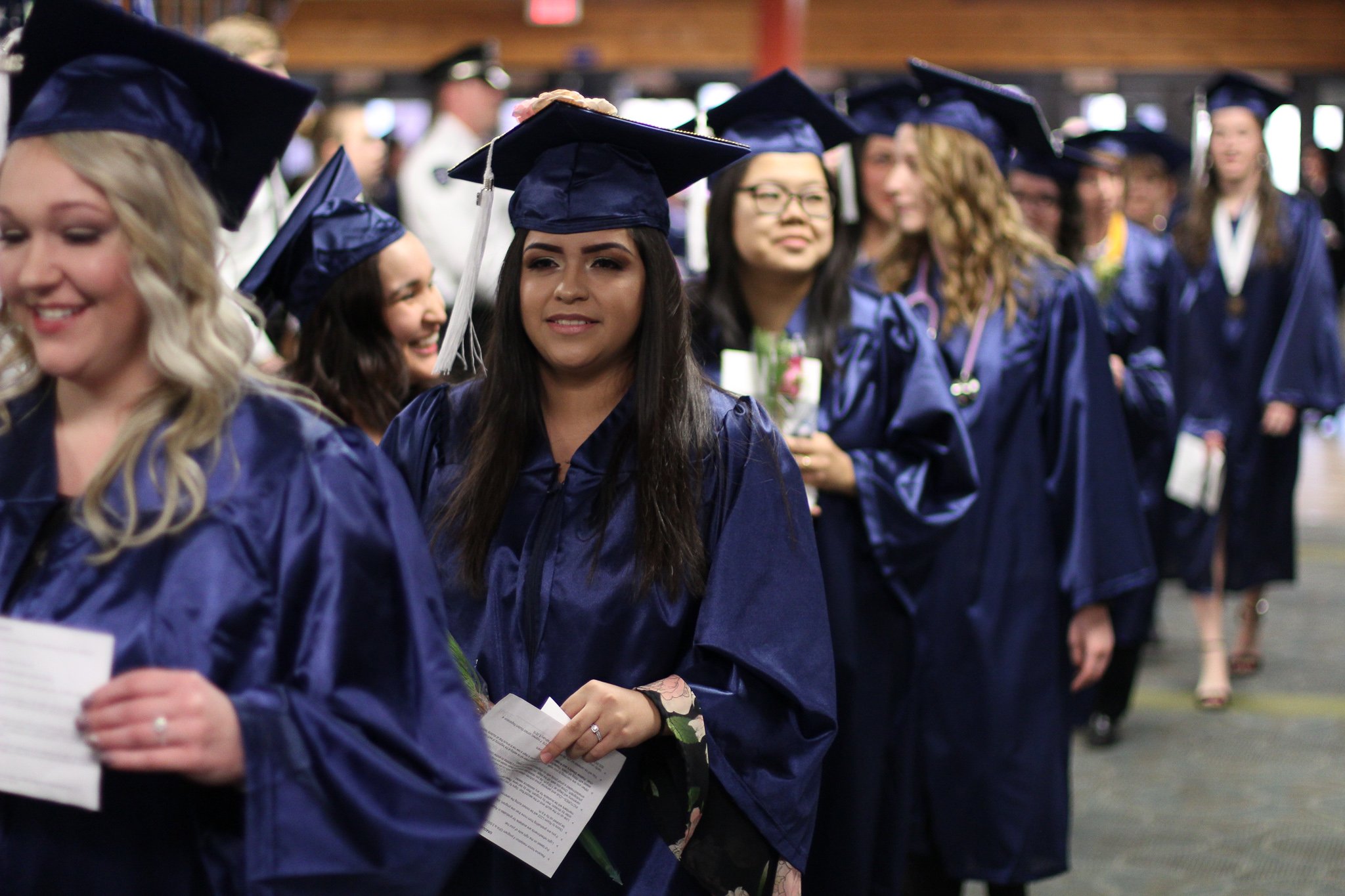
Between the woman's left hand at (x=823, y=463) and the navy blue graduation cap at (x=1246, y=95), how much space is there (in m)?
3.55

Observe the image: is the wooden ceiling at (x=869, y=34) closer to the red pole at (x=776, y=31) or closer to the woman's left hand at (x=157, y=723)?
the red pole at (x=776, y=31)

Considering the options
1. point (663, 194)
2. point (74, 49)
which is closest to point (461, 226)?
point (663, 194)

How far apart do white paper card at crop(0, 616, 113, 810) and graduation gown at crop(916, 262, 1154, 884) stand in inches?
94.3

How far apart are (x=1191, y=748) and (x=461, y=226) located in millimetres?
Result: 3617

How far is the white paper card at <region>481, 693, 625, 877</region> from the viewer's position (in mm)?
1971

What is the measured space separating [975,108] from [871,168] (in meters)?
1.19

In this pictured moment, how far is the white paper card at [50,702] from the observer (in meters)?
1.35

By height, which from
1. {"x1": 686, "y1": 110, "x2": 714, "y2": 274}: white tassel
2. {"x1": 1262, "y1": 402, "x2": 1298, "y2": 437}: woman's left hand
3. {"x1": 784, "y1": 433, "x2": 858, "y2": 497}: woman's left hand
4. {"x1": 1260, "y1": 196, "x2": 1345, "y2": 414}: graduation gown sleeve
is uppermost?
{"x1": 686, "y1": 110, "x2": 714, "y2": 274}: white tassel

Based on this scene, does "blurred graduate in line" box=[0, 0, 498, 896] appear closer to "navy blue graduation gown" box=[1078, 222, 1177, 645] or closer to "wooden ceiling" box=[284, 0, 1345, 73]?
"navy blue graduation gown" box=[1078, 222, 1177, 645]

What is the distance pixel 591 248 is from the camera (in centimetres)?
209

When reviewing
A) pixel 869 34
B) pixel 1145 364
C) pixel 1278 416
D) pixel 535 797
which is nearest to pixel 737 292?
pixel 535 797

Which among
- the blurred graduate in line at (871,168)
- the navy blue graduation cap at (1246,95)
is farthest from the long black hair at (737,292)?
the navy blue graduation cap at (1246,95)

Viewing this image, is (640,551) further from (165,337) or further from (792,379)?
(792,379)

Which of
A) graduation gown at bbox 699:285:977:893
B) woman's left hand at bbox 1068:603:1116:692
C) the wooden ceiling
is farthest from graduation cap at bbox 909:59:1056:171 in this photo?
the wooden ceiling
